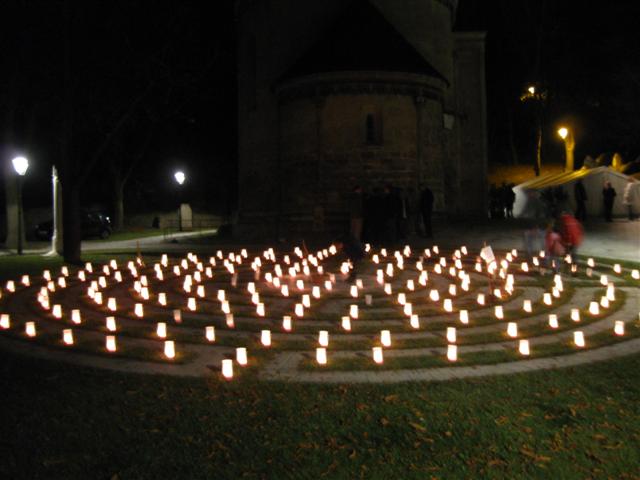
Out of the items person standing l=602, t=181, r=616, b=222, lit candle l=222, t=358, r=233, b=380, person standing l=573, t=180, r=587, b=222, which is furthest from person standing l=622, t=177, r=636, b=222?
lit candle l=222, t=358, r=233, b=380

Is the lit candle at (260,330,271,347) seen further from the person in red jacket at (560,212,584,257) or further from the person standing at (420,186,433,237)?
the person standing at (420,186,433,237)

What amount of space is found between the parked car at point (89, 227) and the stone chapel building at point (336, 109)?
10889 millimetres

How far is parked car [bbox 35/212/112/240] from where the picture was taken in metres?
33.5

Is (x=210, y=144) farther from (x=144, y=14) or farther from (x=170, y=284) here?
(x=170, y=284)

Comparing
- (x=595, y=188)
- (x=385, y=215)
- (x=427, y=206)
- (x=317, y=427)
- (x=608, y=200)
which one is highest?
(x=595, y=188)

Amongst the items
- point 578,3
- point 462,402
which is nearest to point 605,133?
point 578,3

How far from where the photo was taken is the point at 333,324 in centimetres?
907

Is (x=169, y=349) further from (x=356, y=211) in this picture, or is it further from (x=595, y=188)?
(x=595, y=188)

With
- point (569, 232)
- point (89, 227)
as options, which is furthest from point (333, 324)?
point (89, 227)

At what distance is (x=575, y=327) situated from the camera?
877 centimetres

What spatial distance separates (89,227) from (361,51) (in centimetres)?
1920

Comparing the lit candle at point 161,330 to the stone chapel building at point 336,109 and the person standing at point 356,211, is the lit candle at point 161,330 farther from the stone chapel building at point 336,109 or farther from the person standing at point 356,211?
the stone chapel building at point 336,109

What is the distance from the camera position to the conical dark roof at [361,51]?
24.0 m

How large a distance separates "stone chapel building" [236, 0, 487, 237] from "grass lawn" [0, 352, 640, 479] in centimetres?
1786
